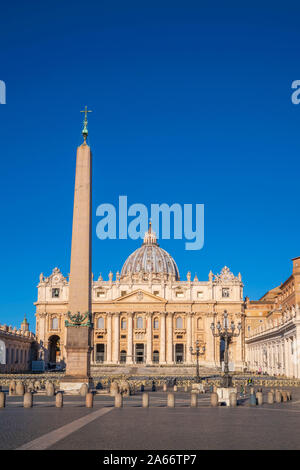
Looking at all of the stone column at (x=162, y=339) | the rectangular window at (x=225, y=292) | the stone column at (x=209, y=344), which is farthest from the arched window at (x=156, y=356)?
the rectangular window at (x=225, y=292)

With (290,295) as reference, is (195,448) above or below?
below

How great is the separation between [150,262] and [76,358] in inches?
3821

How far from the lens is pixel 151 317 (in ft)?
319

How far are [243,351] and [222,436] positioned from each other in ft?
279

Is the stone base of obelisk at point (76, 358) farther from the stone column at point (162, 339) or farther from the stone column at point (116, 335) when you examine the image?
the stone column at point (116, 335)

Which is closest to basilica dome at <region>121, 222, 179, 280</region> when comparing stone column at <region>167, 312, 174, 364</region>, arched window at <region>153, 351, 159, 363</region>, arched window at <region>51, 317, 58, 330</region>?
stone column at <region>167, 312, 174, 364</region>

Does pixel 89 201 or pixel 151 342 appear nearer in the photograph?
pixel 89 201

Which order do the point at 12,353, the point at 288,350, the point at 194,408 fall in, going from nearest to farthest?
the point at 194,408
the point at 288,350
the point at 12,353

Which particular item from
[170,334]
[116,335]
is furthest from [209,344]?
[116,335]

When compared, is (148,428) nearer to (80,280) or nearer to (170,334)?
(80,280)

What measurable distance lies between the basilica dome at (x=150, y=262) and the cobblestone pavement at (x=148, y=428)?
328 ft

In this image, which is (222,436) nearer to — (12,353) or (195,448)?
(195,448)
